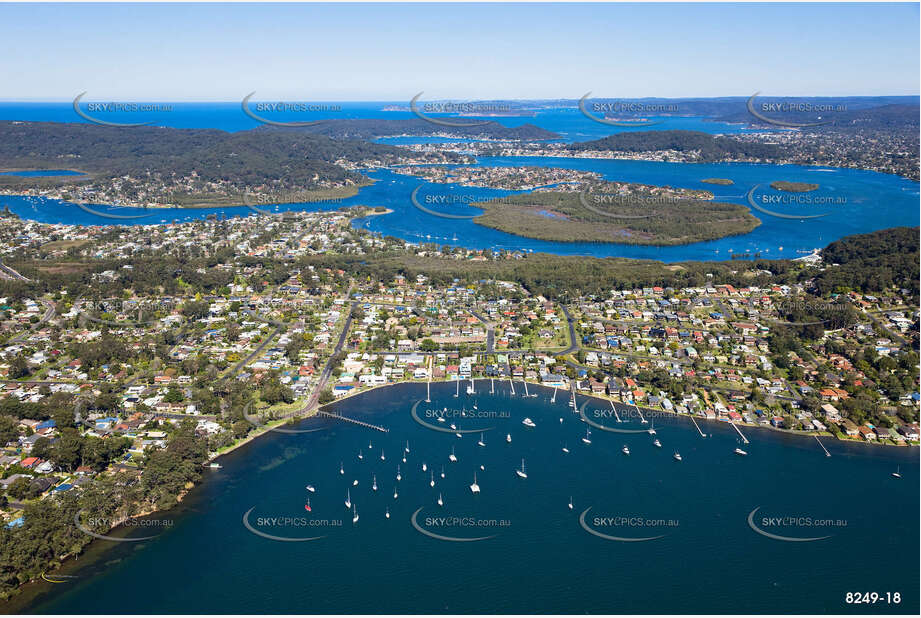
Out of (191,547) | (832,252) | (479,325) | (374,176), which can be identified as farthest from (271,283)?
(374,176)

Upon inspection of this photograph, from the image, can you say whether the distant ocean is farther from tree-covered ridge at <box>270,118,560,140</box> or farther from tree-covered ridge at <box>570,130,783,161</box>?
tree-covered ridge at <box>270,118,560,140</box>

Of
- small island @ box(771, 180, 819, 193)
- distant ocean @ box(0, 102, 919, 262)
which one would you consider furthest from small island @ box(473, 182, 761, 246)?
small island @ box(771, 180, 819, 193)

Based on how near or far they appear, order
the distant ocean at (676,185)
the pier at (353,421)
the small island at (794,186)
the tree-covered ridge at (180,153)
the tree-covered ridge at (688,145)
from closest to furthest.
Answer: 1. the pier at (353,421)
2. the distant ocean at (676,185)
3. the small island at (794,186)
4. the tree-covered ridge at (180,153)
5. the tree-covered ridge at (688,145)

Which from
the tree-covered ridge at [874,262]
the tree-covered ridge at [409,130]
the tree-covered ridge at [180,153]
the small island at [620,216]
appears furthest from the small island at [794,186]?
the tree-covered ridge at [409,130]

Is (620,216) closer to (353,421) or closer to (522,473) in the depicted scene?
(353,421)

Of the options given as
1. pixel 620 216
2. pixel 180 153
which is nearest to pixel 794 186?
pixel 620 216

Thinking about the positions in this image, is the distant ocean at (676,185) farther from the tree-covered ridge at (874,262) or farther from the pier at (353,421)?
the pier at (353,421)

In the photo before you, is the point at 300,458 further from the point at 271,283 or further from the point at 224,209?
the point at 224,209

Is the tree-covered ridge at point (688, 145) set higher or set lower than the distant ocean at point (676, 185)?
higher
